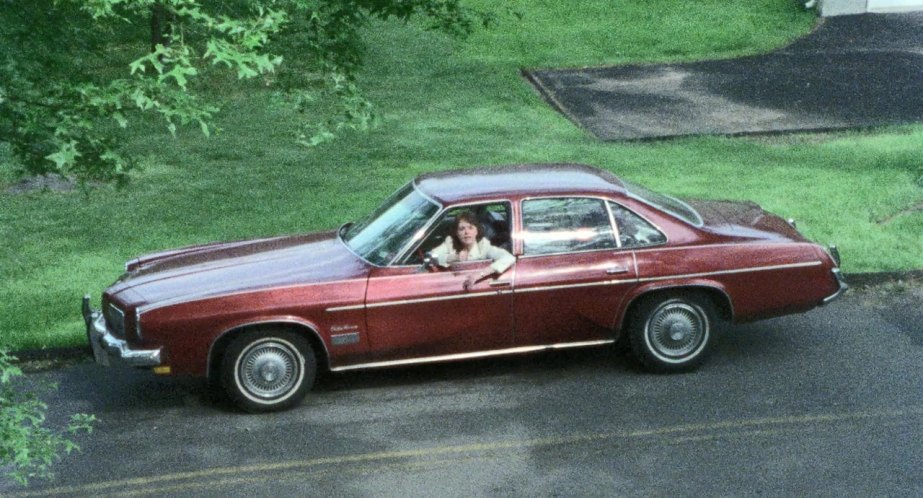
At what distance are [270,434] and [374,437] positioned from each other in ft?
2.35

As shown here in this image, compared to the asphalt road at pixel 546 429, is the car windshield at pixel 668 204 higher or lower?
higher

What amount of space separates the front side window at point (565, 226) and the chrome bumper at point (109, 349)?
2746mm

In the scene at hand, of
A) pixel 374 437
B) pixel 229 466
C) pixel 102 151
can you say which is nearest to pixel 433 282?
pixel 374 437

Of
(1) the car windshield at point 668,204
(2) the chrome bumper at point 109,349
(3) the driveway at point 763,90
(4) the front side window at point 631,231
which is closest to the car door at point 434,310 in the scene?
(4) the front side window at point 631,231

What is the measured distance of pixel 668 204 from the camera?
10219 millimetres

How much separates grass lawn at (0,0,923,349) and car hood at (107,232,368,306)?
1473 mm

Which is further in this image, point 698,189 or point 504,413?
point 698,189

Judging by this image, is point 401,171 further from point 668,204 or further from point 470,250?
point 470,250

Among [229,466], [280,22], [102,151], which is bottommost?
[229,466]

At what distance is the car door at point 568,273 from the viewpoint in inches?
375

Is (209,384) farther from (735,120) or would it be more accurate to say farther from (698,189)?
(735,120)

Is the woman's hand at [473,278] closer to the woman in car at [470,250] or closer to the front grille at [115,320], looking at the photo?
the woman in car at [470,250]

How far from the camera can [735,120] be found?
1888cm

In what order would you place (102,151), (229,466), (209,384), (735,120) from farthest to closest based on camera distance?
(735,120)
(102,151)
(209,384)
(229,466)
